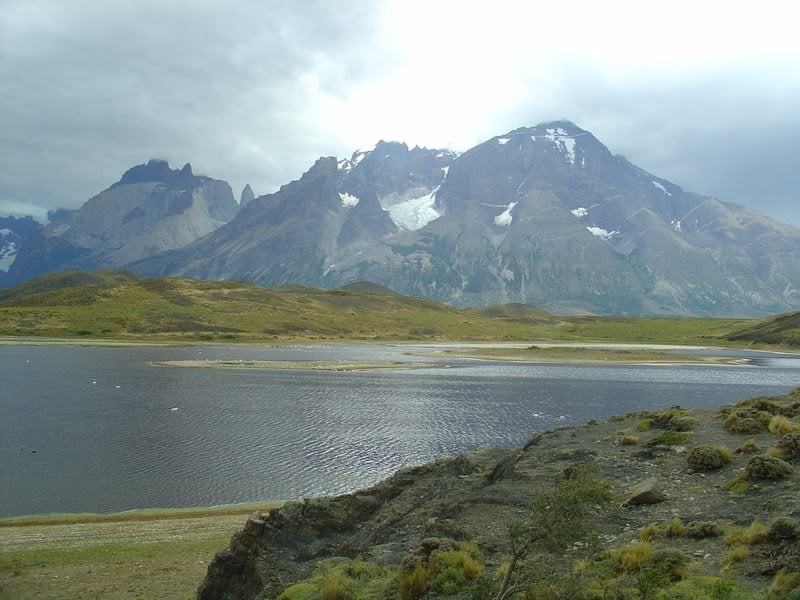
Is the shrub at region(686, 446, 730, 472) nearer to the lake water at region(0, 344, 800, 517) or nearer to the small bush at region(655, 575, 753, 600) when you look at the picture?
the small bush at region(655, 575, 753, 600)

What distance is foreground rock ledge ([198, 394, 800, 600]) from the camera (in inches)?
829

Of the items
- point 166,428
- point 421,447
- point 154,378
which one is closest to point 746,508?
point 421,447

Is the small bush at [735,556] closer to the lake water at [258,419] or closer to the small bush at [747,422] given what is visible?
the small bush at [747,422]

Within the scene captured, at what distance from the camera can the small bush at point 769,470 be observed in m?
23.9

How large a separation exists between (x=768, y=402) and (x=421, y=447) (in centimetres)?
2969

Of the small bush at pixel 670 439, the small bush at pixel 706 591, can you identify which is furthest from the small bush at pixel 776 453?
the small bush at pixel 706 591

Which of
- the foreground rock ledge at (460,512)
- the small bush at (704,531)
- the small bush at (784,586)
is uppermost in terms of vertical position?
the small bush at (784,586)

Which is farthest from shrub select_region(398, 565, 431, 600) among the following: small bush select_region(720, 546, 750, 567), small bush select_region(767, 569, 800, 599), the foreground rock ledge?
small bush select_region(767, 569, 800, 599)

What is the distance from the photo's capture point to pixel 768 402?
46188mm

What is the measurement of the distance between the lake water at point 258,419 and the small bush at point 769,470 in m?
25.1

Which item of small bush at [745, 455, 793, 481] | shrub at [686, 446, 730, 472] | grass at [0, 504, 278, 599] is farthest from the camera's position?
shrub at [686, 446, 730, 472]

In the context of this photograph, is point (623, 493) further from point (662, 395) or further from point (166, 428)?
point (662, 395)

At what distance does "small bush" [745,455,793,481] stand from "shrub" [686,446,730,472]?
3182 mm

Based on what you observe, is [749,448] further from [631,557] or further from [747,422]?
[631,557]
